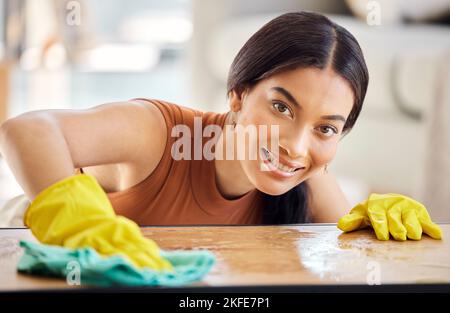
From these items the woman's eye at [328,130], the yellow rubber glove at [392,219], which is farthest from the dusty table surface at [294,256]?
the woman's eye at [328,130]

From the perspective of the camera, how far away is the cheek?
3.64 ft

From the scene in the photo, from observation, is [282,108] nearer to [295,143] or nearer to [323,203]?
[295,143]

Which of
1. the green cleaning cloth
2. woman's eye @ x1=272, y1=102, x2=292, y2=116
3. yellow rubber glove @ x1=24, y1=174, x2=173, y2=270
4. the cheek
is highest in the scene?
woman's eye @ x1=272, y1=102, x2=292, y2=116

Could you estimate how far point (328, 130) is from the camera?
111 cm

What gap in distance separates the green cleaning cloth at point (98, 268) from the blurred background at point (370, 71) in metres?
0.34

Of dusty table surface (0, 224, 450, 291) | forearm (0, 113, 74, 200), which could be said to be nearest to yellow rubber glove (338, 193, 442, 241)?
dusty table surface (0, 224, 450, 291)

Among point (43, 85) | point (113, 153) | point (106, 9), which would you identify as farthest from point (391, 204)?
point (106, 9)

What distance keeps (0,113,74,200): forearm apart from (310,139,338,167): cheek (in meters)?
0.30

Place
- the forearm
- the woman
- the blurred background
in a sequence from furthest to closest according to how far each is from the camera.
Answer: the blurred background
the woman
the forearm

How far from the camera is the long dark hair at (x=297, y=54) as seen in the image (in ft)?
3.59

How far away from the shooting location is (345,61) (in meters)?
1.11

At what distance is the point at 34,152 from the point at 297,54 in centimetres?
34

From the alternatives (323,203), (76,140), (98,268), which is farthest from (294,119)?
(98,268)

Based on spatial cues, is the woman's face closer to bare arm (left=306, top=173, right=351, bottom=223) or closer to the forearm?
bare arm (left=306, top=173, right=351, bottom=223)
